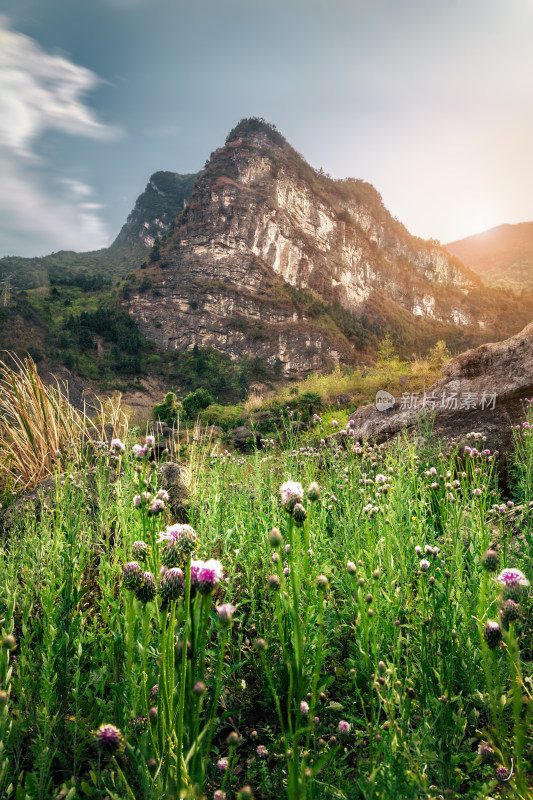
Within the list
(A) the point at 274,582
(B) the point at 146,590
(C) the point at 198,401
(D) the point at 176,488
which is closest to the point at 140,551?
(B) the point at 146,590

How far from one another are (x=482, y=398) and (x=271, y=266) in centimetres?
5173

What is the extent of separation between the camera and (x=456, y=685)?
1.55 metres

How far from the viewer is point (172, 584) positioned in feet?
3.11

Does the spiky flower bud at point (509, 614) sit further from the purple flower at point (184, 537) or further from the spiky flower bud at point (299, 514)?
the purple flower at point (184, 537)

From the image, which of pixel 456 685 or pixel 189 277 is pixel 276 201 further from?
pixel 456 685

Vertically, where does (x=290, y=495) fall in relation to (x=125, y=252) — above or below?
below

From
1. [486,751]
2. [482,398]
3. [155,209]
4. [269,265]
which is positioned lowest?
[486,751]

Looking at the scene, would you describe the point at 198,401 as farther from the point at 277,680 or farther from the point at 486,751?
the point at 486,751

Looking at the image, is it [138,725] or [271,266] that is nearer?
[138,725]

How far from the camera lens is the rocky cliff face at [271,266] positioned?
4484cm

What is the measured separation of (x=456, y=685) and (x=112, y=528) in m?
2.94

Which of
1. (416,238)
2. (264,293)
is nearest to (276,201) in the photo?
(264,293)

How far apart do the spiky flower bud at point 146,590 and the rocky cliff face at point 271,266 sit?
42753 mm
